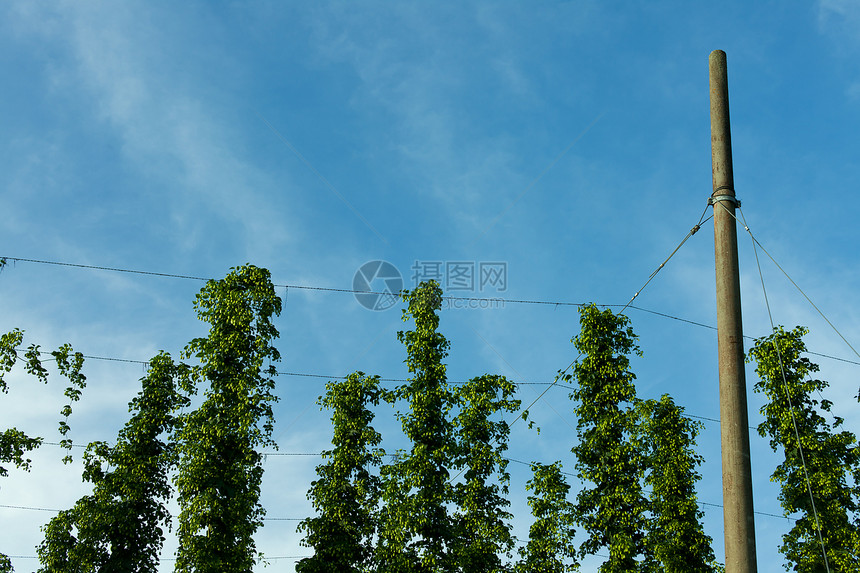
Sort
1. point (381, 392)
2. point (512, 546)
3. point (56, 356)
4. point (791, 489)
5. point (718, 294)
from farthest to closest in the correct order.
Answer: point (791, 489), point (381, 392), point (512, 546), point (56, 356), point (718, 294)

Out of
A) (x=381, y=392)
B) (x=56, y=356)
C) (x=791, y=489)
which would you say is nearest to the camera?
(x=56, y=356)

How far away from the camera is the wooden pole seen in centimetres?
852

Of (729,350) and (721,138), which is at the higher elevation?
(721,138)

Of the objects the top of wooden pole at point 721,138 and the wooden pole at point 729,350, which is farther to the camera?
the top of wooden pole at point 721,138

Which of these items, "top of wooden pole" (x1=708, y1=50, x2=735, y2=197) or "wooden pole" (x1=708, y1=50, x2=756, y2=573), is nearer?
"wooden pole" (x1=708, y1=50, x2=756, y2=573)

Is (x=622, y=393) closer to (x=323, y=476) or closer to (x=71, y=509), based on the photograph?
(x=323, y=476)

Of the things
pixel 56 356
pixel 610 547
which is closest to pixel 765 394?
pixel 610 547

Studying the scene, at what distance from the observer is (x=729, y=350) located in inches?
363

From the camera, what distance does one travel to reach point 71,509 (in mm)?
25781

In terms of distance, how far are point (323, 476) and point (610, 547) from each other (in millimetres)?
10251

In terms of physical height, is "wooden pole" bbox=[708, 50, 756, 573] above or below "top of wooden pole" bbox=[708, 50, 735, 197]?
below

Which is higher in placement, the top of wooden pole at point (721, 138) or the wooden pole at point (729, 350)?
the top of wooden pole at point (721, 138)

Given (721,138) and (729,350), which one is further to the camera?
(721,138)

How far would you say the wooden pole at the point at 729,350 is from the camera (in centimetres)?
852
